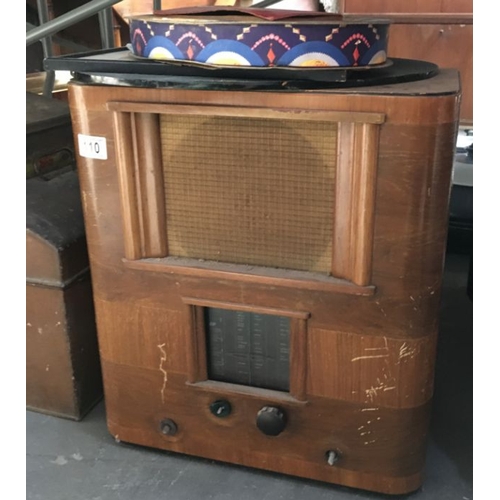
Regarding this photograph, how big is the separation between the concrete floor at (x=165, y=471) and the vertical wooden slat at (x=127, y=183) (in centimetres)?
42

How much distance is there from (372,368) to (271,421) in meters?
0.20

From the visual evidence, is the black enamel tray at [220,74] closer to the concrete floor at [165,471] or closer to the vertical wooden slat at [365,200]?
the vertical wooden slat at [365,200]

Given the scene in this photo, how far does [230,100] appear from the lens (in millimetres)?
928

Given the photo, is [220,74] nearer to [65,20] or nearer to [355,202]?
[355,202]

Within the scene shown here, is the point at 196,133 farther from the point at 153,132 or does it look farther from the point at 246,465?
the point at 246,465

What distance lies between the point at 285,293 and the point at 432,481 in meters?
0.46

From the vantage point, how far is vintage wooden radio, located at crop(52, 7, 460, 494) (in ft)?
2.97

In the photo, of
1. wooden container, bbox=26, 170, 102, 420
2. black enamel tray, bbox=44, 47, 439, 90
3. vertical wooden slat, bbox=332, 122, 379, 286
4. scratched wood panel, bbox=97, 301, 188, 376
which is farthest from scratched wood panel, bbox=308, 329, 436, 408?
wooden container, bbox=26, 170, 102, 420

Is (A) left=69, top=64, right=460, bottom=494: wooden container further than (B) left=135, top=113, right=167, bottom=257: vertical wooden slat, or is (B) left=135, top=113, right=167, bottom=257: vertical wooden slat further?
(B) left=135, top=113, right=167, bottom=257: vertical wooden slat

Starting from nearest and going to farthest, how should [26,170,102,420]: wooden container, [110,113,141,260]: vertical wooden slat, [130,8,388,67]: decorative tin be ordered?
1. [130,8,388,67]: decorative tin
2. [110,113,141,260]: vertical wooden slat
3. [26,170,102,420]: wooden container

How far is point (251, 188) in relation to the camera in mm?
1004

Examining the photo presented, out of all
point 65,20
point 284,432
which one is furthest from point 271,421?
point 65,20

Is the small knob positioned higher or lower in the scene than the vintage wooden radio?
lower

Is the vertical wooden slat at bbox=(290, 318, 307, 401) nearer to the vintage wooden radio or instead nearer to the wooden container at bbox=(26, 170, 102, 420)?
the vintage wooden radio
